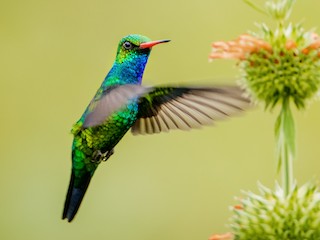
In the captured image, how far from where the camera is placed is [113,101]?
11.5ft

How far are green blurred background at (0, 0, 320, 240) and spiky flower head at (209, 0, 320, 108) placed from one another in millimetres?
3413

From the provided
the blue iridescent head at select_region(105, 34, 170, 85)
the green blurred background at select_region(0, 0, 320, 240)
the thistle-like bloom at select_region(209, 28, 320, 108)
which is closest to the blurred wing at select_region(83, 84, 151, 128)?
the blue iridescent head at select_region(105, 34, 170, 85)

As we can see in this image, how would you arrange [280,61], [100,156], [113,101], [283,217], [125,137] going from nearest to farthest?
[283,217], [280,61], [113,101], [100,156], [125,137]

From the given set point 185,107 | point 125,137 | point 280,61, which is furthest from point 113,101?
point 125,137

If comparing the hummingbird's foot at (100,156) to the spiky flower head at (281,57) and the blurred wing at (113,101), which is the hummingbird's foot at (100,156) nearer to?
the blurred wing at (113,101)

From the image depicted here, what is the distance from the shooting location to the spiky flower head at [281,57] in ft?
9.57

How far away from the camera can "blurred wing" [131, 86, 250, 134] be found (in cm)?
302

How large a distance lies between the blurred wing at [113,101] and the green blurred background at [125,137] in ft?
9.35

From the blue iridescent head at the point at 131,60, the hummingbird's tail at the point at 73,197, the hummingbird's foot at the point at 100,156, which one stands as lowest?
the hummingbird's tail at the point at 73,197

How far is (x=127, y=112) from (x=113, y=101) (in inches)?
20.0

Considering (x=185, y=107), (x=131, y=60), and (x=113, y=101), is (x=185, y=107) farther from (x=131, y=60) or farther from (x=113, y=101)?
(x=131, y=60)

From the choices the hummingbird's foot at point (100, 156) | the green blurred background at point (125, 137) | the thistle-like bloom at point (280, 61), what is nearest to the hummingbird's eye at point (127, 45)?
the hummingbird's foot at point (100, 156)

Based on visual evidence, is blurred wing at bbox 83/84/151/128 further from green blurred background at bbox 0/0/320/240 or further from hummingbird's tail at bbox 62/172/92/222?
green blurred background at bbox 0/0/320/240

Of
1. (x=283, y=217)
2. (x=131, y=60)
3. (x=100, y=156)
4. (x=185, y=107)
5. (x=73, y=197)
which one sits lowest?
(x=283, y=217)
